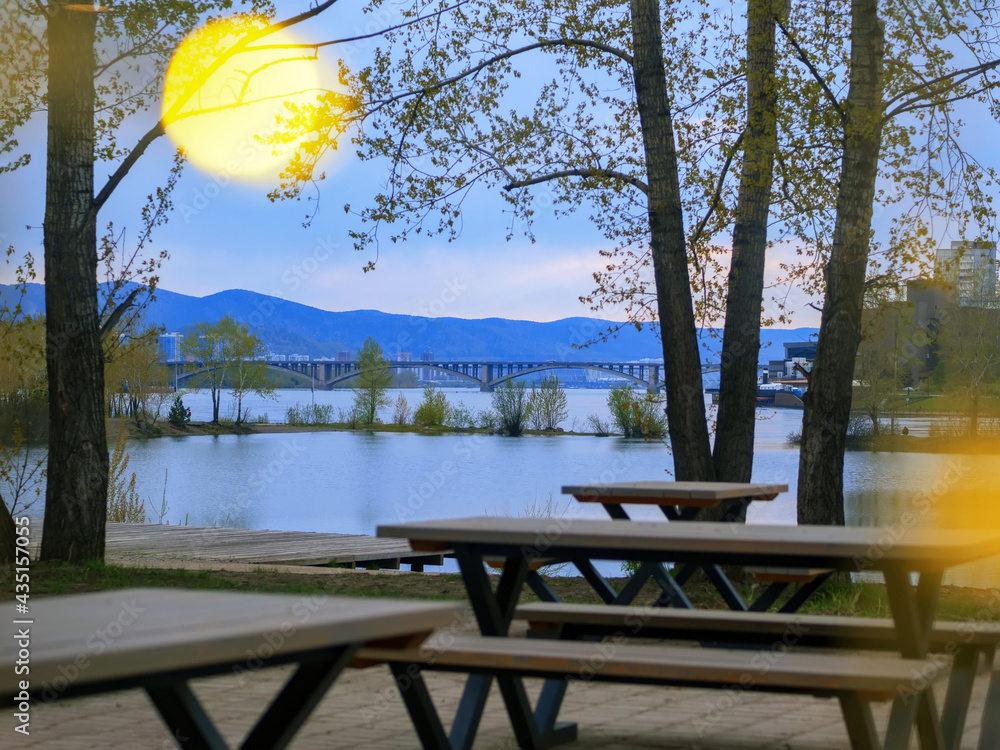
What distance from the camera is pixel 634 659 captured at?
8.73 ft

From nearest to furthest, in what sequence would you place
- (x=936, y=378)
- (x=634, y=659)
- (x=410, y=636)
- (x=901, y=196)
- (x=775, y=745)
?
(x=410, y=636) < (x=634, y=659) < (x=775, y=745) < (x=901, y=196) < (x=936, y=378)

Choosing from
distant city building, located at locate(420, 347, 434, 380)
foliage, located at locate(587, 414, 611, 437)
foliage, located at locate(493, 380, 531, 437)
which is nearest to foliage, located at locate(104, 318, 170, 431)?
distant city building, located at locate(420, 347, 434, 380)

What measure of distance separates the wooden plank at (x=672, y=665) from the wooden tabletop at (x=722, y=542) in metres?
0.26

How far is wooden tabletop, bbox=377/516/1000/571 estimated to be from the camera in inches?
106

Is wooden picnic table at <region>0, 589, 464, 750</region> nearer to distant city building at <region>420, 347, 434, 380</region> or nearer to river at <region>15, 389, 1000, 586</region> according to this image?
river at <region>15, 389, 1000, 586</region>

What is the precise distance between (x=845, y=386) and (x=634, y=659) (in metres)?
5.16

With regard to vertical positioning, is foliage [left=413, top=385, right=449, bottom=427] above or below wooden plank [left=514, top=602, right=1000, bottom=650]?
below

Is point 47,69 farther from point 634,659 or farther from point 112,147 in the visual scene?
point 634,659

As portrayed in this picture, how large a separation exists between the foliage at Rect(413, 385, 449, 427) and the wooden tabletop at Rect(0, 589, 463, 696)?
54873 mm

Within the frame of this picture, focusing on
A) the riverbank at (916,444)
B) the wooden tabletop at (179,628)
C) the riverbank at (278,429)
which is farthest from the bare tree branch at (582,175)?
the riverbank at (278,429)

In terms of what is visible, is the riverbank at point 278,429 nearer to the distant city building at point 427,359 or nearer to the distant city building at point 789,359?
the distant city building at point 427,359

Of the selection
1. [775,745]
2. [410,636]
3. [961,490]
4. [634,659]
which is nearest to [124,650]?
[410,636]

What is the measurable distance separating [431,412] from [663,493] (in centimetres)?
5227

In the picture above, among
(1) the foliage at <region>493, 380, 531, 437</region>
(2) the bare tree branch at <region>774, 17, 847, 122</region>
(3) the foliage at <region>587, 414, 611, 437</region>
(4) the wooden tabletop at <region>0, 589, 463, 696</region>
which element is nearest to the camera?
(4) the wooden tabletop at <region>0, 589, 463, 696</region>
